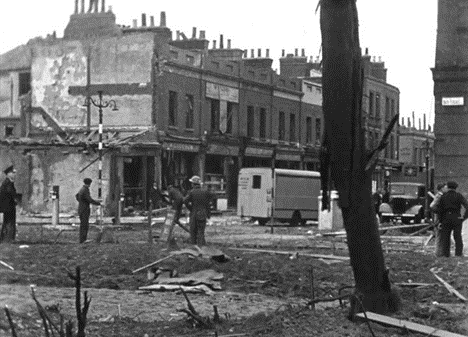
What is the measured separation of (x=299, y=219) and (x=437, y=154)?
1010 inches

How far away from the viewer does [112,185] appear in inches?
1859

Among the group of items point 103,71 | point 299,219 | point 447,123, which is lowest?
point 299,219

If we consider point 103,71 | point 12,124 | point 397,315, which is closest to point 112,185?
point 103,71

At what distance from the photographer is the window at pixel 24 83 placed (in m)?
53.3

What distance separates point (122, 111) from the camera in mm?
49188

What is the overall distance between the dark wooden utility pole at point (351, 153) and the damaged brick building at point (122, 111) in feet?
108

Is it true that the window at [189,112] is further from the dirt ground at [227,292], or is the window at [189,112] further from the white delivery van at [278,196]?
the dirt ground at [227,292]

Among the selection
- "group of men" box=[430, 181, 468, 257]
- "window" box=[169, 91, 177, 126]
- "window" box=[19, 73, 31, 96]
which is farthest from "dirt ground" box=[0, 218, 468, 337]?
"window" box=[19, 73, 31, 96]

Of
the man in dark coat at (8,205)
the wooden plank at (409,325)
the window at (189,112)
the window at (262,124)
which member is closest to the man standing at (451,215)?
the wooden plank at (409,325)

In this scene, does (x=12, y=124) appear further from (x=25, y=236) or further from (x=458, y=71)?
(x=458, y=71)

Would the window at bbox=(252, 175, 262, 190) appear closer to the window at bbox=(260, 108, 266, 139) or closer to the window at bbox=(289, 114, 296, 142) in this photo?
the window at bbox=(260, 108, 266, 139)

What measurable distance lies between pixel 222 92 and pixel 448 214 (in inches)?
1336

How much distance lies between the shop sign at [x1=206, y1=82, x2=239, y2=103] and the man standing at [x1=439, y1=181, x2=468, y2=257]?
106 feet

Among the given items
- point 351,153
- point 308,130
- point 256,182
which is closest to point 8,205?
point 351,153
